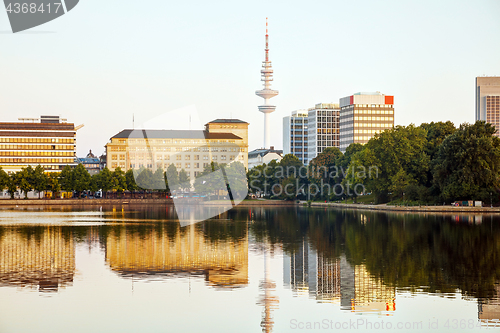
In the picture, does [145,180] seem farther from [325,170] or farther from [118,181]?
[325,170]

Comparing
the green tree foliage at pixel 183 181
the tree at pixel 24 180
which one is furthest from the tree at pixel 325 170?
the tree at pixel 24 180

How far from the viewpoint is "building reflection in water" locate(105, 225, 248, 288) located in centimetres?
2736

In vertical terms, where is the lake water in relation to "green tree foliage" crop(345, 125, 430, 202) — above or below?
below

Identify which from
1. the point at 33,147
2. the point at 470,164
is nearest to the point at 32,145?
the point at 33,147

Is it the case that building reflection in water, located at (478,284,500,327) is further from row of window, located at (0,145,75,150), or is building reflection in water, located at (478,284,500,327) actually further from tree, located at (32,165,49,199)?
row of window, located at (0,145,75,150)

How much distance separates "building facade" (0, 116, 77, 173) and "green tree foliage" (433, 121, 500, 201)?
130 metres

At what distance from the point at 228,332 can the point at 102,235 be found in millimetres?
32060

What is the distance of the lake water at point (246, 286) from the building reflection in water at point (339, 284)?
0.05 m

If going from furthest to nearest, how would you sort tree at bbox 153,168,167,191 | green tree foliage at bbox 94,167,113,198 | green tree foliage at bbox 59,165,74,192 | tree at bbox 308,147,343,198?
tree at bbox 153,168,167,191
green tree foliage at bbox 94,167,113,198
green tree foliage at bbox 59,165,74,192
tree at bbox 308,147,343,198

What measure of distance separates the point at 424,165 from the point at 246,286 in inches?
3367

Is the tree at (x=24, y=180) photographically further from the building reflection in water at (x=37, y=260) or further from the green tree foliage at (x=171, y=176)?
the building reflection in water at (x=37, y=260)

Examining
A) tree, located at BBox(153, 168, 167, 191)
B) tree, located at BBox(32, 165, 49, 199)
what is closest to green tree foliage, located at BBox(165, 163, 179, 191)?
tree, located at BBox(153, 168, 167, 191)

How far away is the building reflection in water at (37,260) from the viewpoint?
989 inches

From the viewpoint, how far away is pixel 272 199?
152750 millimetres
